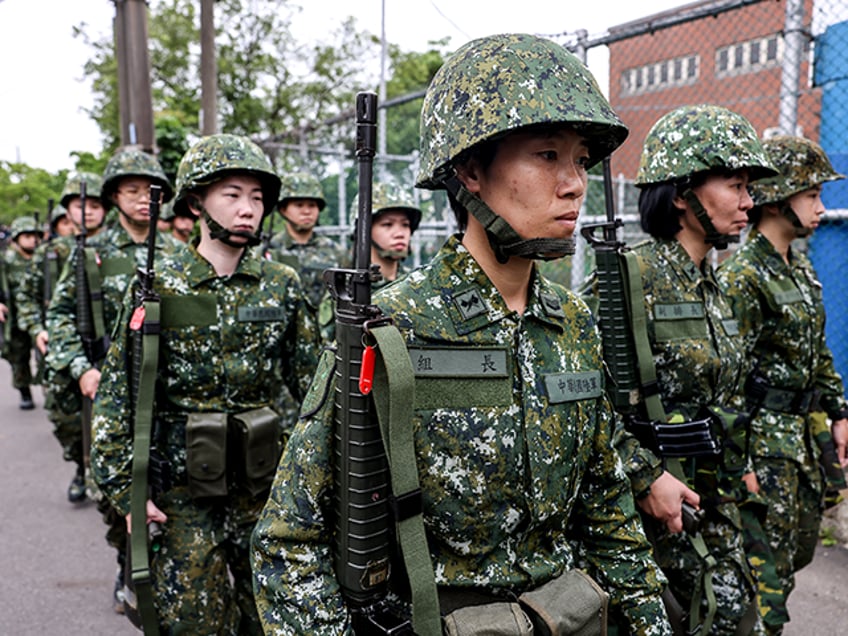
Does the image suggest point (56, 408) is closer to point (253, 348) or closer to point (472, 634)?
point (253, 348)

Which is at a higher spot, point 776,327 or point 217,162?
point 217,162

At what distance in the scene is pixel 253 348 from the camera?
9.97ft

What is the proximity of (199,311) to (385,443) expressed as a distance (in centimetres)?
173

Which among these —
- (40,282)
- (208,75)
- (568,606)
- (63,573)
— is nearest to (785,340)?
(568,606)

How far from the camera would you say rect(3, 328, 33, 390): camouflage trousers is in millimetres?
8641

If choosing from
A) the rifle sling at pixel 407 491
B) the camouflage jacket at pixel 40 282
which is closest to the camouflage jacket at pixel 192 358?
the rifle sling at pixel 407 491

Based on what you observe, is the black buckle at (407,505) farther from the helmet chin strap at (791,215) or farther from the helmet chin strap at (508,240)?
the helmet chin strap at (791,215)

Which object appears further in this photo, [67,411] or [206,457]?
[67,411]

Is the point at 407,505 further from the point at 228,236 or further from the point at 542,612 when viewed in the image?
the point at 228,236

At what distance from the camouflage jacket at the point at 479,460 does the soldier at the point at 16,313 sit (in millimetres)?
7666

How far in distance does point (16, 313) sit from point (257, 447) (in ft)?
25.8

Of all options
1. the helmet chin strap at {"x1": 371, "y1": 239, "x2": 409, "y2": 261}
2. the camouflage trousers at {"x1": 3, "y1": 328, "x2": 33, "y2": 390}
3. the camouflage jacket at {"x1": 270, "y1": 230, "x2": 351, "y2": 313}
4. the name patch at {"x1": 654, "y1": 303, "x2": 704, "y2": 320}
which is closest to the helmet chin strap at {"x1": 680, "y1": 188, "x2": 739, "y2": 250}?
the name patch at {"x1": 654, "y1": 303, "x2": 704, "y2": 320}

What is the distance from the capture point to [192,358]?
9.58ft

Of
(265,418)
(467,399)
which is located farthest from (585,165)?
(265,418)
